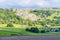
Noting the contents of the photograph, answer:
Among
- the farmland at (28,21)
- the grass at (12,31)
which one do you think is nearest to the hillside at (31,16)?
the farmland at (28,21)

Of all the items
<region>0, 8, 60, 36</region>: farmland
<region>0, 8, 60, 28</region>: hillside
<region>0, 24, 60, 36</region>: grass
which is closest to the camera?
<region>0, 24, 60, 36</region>: grass

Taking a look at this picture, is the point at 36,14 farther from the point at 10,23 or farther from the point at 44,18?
the point at 10,23

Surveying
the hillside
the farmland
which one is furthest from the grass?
the hillside

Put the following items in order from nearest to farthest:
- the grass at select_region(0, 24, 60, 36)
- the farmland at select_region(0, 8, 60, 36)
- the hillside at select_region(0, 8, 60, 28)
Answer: the grass at select_region(0, 24, 60, 36)
the farmland at select_region(0, 8, 60, 36)
the hillside at select_region(0, 8, 60, 28)

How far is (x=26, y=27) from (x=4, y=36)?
3.13 metres

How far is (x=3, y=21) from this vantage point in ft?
68.0

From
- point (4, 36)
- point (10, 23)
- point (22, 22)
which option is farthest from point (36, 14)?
point (4, 36)

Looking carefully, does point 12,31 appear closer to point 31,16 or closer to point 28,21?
point 28,21

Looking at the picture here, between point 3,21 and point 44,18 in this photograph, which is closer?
point 3,21

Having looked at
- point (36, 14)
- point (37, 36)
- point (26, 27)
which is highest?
point (36, 14)

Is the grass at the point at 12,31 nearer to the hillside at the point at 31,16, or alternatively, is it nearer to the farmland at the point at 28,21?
the farmland at the point at 28,21

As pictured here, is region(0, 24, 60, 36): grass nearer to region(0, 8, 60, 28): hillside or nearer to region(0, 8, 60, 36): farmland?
region(0, 8, 60, 36): farmland

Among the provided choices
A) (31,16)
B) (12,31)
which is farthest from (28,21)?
(12,31)

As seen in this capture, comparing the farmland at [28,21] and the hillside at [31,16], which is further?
the hillside at [31,16]
